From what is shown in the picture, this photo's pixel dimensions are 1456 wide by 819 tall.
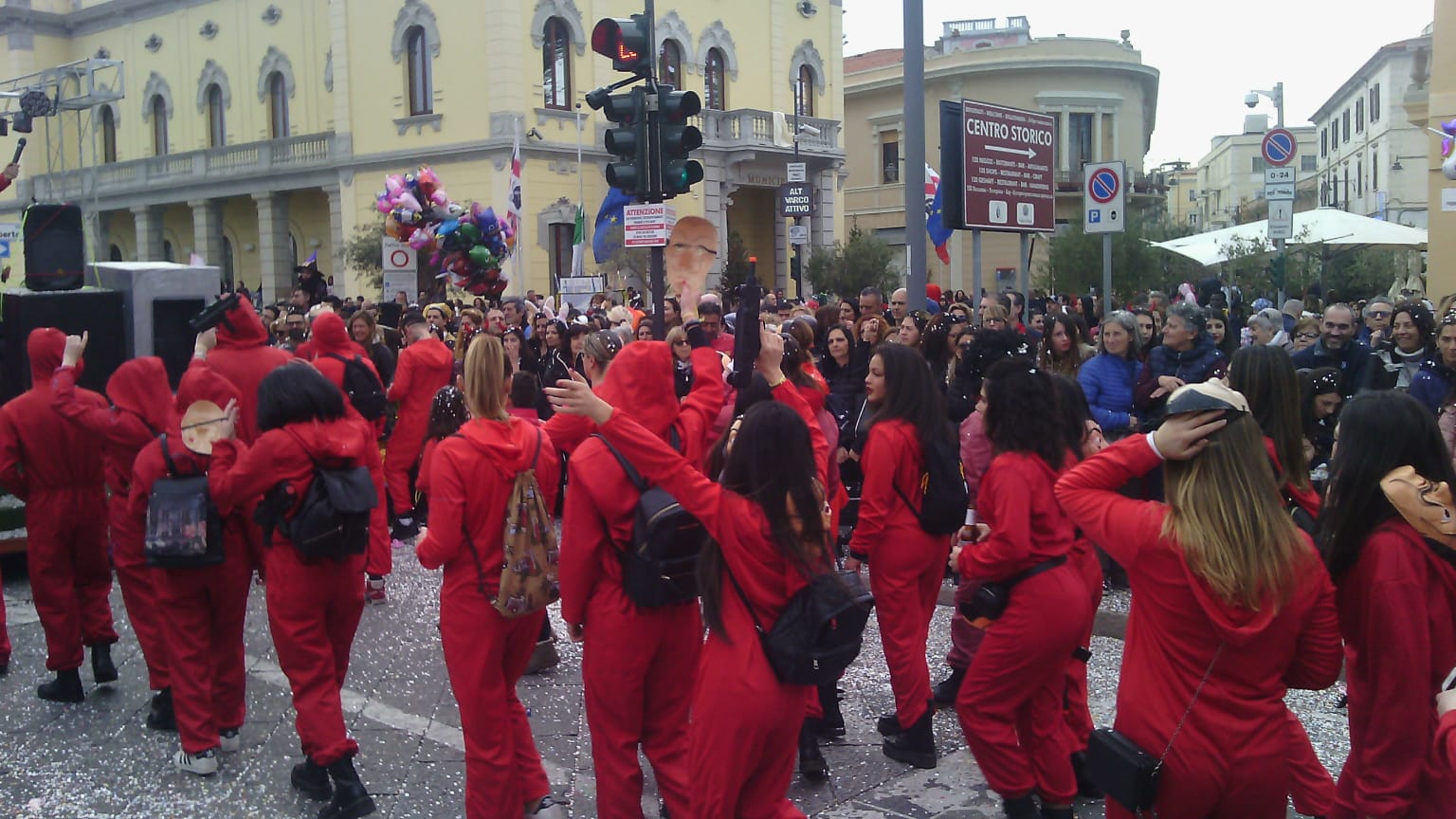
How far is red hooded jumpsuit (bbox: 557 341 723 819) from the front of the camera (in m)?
3.91

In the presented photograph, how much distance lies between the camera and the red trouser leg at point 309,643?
4.56 metres

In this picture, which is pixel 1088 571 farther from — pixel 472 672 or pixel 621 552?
pixel 472 672

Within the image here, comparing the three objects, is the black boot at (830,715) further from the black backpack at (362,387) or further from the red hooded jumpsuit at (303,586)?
the black backpack at (362,387)

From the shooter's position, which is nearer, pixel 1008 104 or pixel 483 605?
pixel 483 605

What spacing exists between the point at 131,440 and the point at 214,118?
3282 cm

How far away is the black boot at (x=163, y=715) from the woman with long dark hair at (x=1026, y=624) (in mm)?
3702

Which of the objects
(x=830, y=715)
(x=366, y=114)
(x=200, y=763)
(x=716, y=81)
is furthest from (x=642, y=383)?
(x=716, y=81)

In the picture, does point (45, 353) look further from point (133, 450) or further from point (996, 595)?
point (996, 595)

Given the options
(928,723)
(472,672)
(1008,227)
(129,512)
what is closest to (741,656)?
(472,672)

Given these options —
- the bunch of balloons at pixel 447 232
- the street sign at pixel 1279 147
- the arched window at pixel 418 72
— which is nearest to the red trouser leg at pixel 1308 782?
the street sign at pixel 1279 147

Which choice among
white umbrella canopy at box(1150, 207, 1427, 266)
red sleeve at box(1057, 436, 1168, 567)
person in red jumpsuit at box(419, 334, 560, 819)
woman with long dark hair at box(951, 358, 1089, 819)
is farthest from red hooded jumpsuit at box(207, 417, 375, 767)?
white umbrella canopy at box(1150, 207, 1427, 266)

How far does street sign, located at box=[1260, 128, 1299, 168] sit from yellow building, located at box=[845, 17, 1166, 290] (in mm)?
26288

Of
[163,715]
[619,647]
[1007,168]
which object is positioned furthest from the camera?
[1007,168]

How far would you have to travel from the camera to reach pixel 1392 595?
3150 mm
